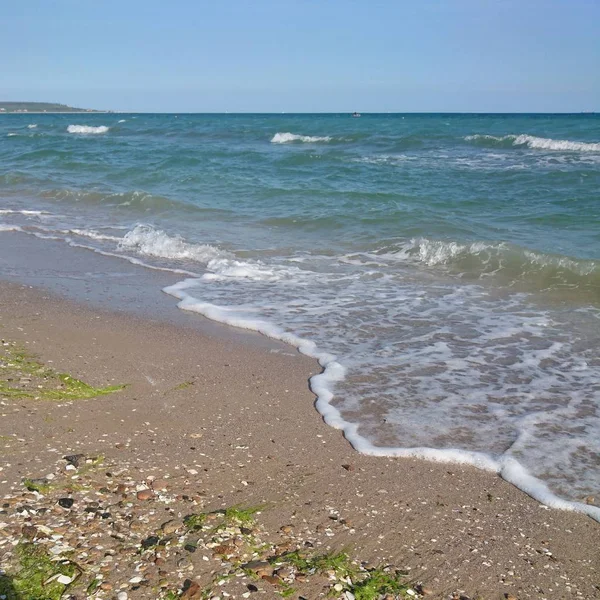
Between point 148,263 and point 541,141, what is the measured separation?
74.7 ft

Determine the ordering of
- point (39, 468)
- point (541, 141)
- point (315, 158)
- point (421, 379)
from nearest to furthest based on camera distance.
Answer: point (39, 468)
point (421, 379)
point (315, 158)
point (541, 141)

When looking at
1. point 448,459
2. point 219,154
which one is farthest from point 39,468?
point 219,154

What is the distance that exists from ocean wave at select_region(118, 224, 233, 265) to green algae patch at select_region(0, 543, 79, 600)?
23.5ft

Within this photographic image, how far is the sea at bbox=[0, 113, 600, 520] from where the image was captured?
463 centimetres

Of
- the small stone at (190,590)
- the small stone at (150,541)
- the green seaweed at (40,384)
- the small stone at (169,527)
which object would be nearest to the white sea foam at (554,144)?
the green seaweed at (40,384)

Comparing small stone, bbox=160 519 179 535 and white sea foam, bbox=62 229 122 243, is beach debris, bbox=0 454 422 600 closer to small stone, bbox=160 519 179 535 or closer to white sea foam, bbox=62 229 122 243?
small stone, bbox=160 519 179 535

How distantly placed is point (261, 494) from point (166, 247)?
23.9 ft

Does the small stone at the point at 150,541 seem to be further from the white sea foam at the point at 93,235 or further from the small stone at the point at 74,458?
the white sea foam at the point at 93,235

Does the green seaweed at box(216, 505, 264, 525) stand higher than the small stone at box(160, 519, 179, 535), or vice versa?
the small stone at box(160, 519, 179, 535)

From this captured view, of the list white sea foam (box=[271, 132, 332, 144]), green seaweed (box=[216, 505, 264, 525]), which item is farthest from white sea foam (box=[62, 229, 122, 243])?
white sea foam (box=[271, 132, 332, 144])

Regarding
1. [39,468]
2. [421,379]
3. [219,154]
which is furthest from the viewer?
[219,154]

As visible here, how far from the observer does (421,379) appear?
17.8 feet

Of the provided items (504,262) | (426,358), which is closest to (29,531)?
(426,358)

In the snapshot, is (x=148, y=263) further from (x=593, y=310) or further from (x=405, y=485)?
(x=405, y=485)
